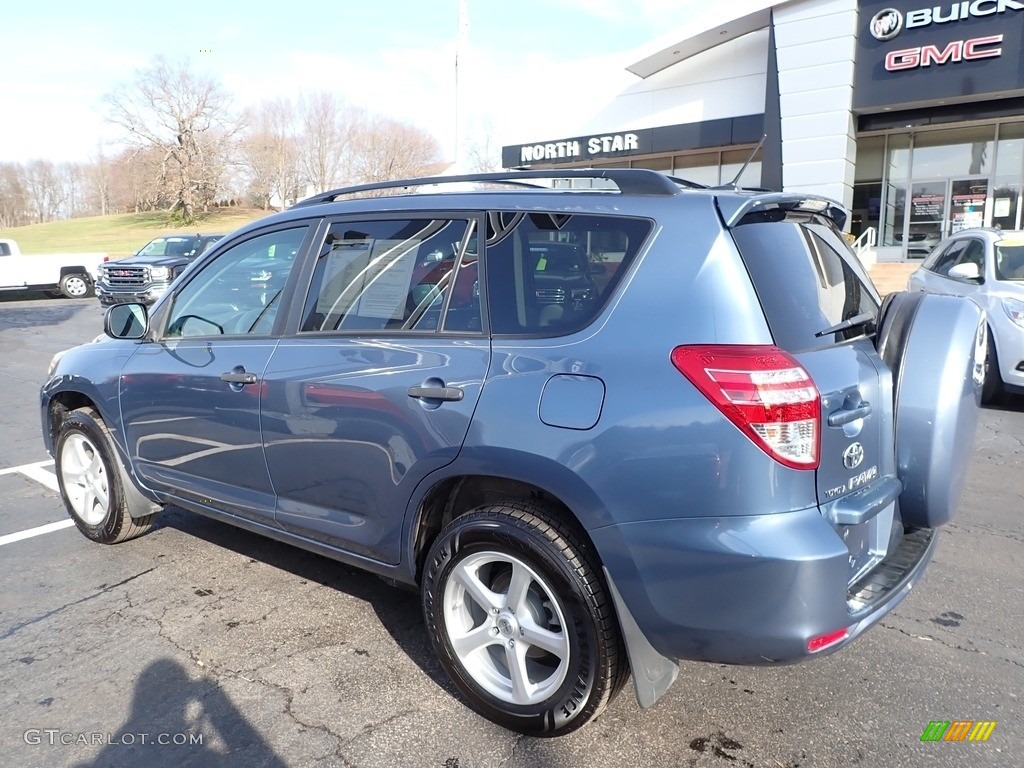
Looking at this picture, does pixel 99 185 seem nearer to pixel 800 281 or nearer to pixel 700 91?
pixel 700 91

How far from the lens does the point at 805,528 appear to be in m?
2.20

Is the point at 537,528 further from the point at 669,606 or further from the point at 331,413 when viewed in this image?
the point at 331,413

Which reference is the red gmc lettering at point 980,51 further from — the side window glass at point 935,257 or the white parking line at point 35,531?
the white parking line at point 35,531

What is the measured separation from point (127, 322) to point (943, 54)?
20.7 meters

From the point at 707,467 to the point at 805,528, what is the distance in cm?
33

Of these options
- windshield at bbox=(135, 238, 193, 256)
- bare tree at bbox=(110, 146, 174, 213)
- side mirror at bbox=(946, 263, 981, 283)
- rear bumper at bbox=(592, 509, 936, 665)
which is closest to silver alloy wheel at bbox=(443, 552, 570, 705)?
rear bumper at bbox=(592, 509, 936, 665)

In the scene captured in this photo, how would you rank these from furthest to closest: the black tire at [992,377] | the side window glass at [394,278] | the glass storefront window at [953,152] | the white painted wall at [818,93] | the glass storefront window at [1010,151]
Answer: the glass storefront window at [953,152] → the glass storefront window at [1010,151] → the white painted wall at [818,93] → the black tire at [992,377] → the side window glass at [394,278]

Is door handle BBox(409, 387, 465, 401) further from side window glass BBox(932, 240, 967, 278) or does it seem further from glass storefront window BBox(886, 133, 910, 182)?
glass storefront window BBox(886, 133, 910, 182)

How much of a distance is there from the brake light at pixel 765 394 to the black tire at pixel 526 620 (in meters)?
0.66

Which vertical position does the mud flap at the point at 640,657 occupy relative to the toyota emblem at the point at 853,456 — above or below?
below

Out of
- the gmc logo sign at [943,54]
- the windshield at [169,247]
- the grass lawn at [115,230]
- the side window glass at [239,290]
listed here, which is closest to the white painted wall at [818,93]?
the gmc logo sign at [943,54]

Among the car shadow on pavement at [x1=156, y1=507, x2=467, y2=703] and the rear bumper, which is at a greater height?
the rear bumper

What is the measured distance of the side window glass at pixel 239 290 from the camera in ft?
11.5

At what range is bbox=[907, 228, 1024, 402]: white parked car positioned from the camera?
730cm
